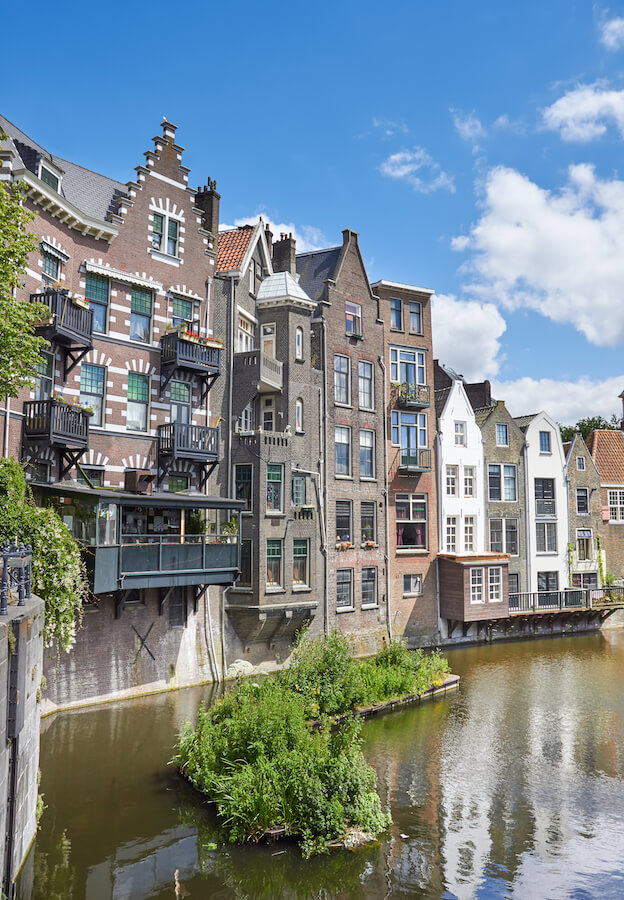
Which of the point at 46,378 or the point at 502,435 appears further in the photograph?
the point at 502,435

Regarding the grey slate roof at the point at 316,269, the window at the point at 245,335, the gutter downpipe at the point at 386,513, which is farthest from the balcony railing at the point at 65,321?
the gutter downpipe at the point at 386,513

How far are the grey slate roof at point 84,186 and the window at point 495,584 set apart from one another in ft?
94.5

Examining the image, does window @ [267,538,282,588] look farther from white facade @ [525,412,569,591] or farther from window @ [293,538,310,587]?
white facade @ [525,412,569,591]

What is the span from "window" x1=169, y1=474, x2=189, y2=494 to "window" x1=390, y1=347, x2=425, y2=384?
1621 cm

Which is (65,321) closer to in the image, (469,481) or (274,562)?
(274,562)

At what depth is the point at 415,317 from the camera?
43188mm

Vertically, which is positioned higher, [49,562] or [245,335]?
[245,335]

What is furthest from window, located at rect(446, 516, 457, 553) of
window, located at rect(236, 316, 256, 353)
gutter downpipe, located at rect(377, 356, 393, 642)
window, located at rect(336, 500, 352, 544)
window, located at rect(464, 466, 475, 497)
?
window, located at rect(236, 316, 256, 353)

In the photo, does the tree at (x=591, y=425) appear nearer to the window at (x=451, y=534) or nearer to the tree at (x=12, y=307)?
the window at (x=451, y=534)

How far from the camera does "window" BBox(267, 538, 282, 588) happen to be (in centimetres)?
3153

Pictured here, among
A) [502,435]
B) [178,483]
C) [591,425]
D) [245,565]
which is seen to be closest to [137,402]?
[178,483]

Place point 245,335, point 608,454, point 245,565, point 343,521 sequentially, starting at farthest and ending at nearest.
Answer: point 608,454
point 343,521
point 245,335
point 245,565

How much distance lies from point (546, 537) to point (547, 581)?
300 cm

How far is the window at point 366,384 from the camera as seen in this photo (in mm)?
39406
